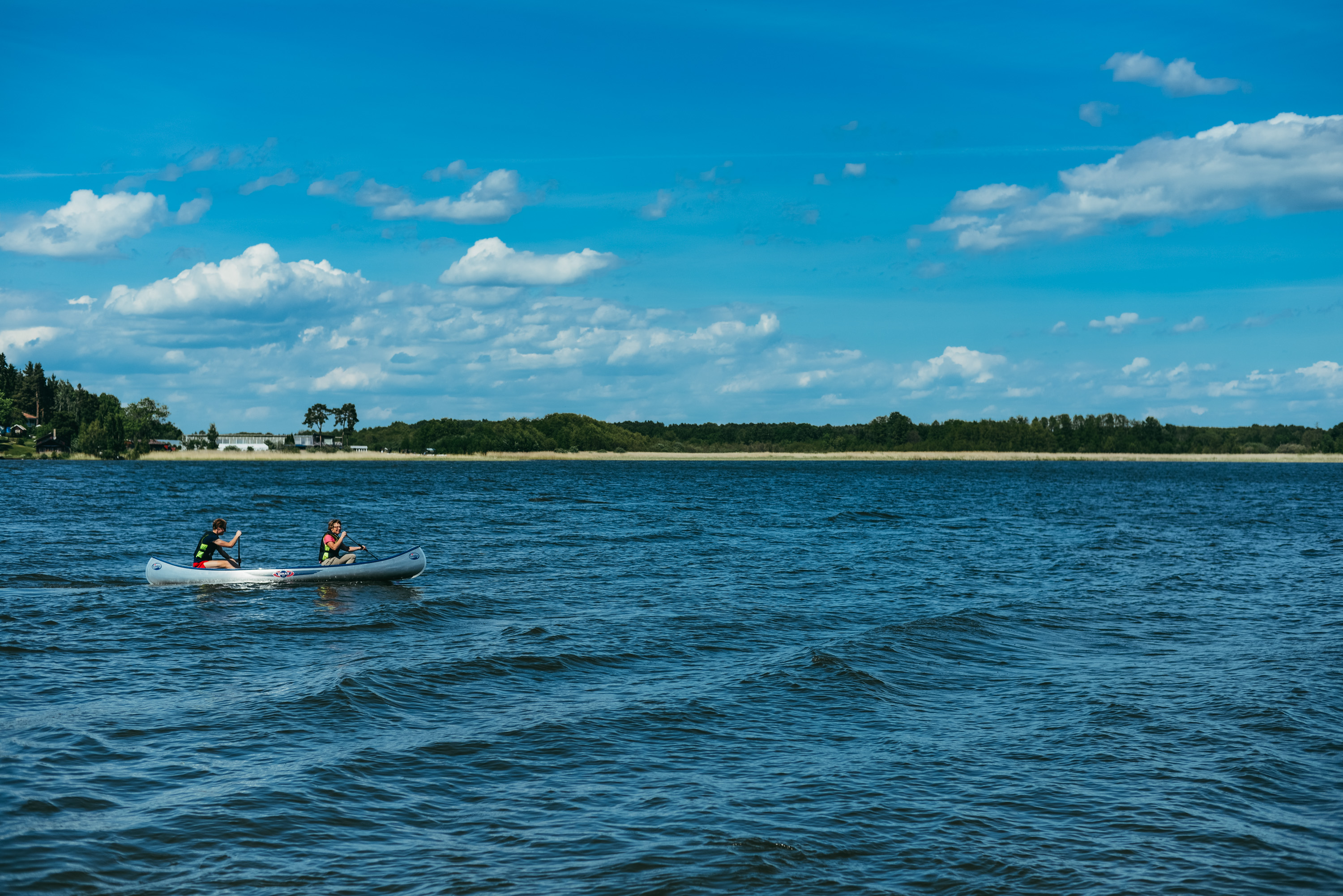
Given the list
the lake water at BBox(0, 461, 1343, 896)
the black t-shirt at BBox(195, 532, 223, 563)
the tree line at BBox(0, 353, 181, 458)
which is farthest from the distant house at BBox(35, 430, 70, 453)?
the black t-shirt at BBox(195, 532, 223, 563)

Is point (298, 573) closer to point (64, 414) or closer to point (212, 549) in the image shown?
point (212, 549)

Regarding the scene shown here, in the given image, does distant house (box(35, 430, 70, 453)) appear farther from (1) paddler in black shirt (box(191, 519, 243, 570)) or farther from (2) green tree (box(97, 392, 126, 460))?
(1) paddler in black shirt (box(191, 519, 243, 570))

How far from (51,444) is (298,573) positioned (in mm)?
181377

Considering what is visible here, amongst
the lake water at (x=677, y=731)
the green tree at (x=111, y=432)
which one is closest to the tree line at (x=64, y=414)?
the green tree at (x=111, y=432)

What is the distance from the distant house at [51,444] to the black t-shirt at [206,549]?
587ft

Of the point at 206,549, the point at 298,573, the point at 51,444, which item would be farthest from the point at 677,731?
the point at 51,444

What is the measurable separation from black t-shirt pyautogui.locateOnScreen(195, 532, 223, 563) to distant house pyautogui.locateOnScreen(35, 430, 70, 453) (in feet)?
587

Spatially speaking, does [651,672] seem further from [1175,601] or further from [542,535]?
[542,535]

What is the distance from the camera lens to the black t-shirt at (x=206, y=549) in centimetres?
2638

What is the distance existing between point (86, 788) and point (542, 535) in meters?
33.4

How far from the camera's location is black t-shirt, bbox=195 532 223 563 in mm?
26375

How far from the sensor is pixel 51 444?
175000 millimetres

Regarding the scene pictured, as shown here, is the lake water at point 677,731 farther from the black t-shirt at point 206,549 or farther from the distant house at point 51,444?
the distant house at point 51,444

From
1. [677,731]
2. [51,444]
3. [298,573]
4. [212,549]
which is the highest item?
[51,444]
